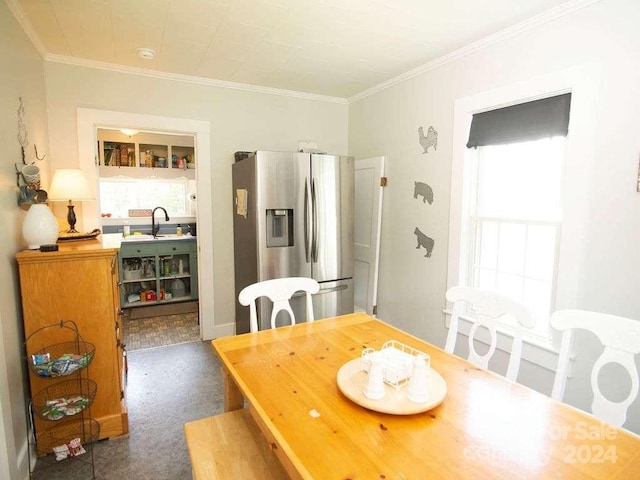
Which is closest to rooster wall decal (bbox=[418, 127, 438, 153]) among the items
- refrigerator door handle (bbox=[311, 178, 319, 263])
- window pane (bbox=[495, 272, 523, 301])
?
refrigerator door handle (bbox=[311, 178, 319, 263])

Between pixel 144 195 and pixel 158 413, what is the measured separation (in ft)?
11.5

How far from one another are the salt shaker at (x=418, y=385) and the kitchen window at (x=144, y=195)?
4.70 metres

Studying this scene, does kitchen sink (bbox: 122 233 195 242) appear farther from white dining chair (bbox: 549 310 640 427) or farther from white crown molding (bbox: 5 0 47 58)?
white dining chair (bbox: 549 310 640 427)

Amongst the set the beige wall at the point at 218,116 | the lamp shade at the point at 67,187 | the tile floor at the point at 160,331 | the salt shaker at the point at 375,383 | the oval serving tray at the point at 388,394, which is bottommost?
the tile floor at the point at 160,331

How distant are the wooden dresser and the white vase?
0.22 ft

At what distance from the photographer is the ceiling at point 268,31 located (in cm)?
196

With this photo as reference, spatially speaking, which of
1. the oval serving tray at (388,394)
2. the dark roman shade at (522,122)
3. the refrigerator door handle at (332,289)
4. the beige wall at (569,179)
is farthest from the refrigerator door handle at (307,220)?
the oval serving tray at (388,394)

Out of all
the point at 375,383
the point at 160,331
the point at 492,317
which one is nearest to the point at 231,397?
the point at 375,383

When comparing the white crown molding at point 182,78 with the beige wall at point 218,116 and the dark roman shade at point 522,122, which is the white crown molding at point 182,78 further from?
the dark roman shade at point 522,122

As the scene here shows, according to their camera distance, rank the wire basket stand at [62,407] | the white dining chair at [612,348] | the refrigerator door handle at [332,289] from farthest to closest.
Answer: the refrigerator door handle at [332,289] < the wire basket stand at [62,407] < the white dining chair at [612,348]

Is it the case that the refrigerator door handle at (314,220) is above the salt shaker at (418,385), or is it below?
above

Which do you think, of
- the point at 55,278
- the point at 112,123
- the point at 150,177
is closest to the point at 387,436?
the point at 55,278

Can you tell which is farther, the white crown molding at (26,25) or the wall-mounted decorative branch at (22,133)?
the wall-mounted decorative branch at (22,133)

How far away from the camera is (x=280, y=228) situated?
119 inches
